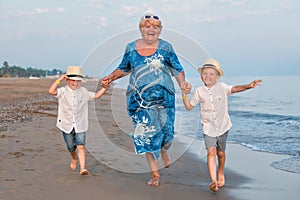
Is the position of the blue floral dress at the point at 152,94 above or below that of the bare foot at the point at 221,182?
above

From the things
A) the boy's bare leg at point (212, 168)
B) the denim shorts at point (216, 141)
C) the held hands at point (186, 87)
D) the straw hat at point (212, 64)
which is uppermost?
the straw hat at point (212, 64)

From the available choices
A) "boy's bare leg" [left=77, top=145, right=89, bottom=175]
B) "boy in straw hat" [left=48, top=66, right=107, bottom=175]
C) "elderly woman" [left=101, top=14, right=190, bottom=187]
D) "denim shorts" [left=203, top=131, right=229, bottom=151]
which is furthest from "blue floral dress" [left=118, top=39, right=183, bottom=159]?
"boy's bare leg" [left=77, top=145, right=89, bottom=175]

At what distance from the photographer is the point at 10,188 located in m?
4.93

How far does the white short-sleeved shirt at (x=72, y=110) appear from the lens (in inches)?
235

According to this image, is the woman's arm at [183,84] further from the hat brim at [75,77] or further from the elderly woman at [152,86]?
the hat brim at [75,77]

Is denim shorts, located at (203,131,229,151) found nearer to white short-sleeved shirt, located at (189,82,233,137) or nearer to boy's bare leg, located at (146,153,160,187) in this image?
white short-sleeved shirt, located at (189,82,233,137)

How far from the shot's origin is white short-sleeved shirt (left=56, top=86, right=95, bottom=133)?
5.97m

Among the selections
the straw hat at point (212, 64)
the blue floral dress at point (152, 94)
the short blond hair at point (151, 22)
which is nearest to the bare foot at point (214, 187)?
the blue floral dress at point (152, 94)

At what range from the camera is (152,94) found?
5.39 metres

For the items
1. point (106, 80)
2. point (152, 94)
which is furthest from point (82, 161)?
point (152, 94)

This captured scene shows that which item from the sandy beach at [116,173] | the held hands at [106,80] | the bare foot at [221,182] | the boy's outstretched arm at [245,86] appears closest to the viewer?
the sandy beach at [116,173]

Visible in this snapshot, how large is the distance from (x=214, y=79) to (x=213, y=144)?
2.58ft

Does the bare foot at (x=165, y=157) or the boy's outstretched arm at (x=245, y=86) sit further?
the bare foot at (x=165, y=157)

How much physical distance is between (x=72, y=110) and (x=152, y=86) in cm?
125
